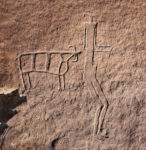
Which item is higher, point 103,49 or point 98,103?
point 103,49

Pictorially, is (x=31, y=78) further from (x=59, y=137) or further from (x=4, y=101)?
(x=59, y=137)

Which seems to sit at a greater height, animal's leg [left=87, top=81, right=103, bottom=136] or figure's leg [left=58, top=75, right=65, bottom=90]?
figure's leg [left=58, top=75, right=65, bottom=90]

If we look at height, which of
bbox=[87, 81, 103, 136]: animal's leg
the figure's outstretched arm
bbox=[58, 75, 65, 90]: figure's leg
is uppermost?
the figure's outstretched arm

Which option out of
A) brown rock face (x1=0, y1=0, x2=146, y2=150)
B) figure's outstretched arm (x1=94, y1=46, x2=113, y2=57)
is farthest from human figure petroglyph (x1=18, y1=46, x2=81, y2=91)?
figure's outstretched arm (x1=94, y1=46, x2=113, y2=57)

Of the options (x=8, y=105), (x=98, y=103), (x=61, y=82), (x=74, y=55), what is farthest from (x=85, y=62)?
(x=8, y=105)

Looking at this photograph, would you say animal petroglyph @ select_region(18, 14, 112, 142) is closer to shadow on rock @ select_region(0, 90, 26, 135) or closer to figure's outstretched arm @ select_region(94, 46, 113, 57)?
figure's outstretched arm @ select_region(94, 46, 113, 57)

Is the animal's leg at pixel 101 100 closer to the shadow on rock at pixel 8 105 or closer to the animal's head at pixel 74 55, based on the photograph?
the animal's head at pixel 74 55

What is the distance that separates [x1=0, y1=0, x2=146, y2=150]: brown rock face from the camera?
6.63 ft

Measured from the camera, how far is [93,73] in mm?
2076

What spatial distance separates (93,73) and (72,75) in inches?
6.3

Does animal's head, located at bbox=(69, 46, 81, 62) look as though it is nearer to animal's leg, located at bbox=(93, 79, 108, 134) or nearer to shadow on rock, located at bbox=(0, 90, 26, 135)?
animal's leg, located at bbox=(93, 79, 108, 134)

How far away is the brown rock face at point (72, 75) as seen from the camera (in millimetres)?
2020

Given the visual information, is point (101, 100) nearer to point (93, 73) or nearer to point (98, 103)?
point (98, 103)

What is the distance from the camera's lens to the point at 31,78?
207 cm
